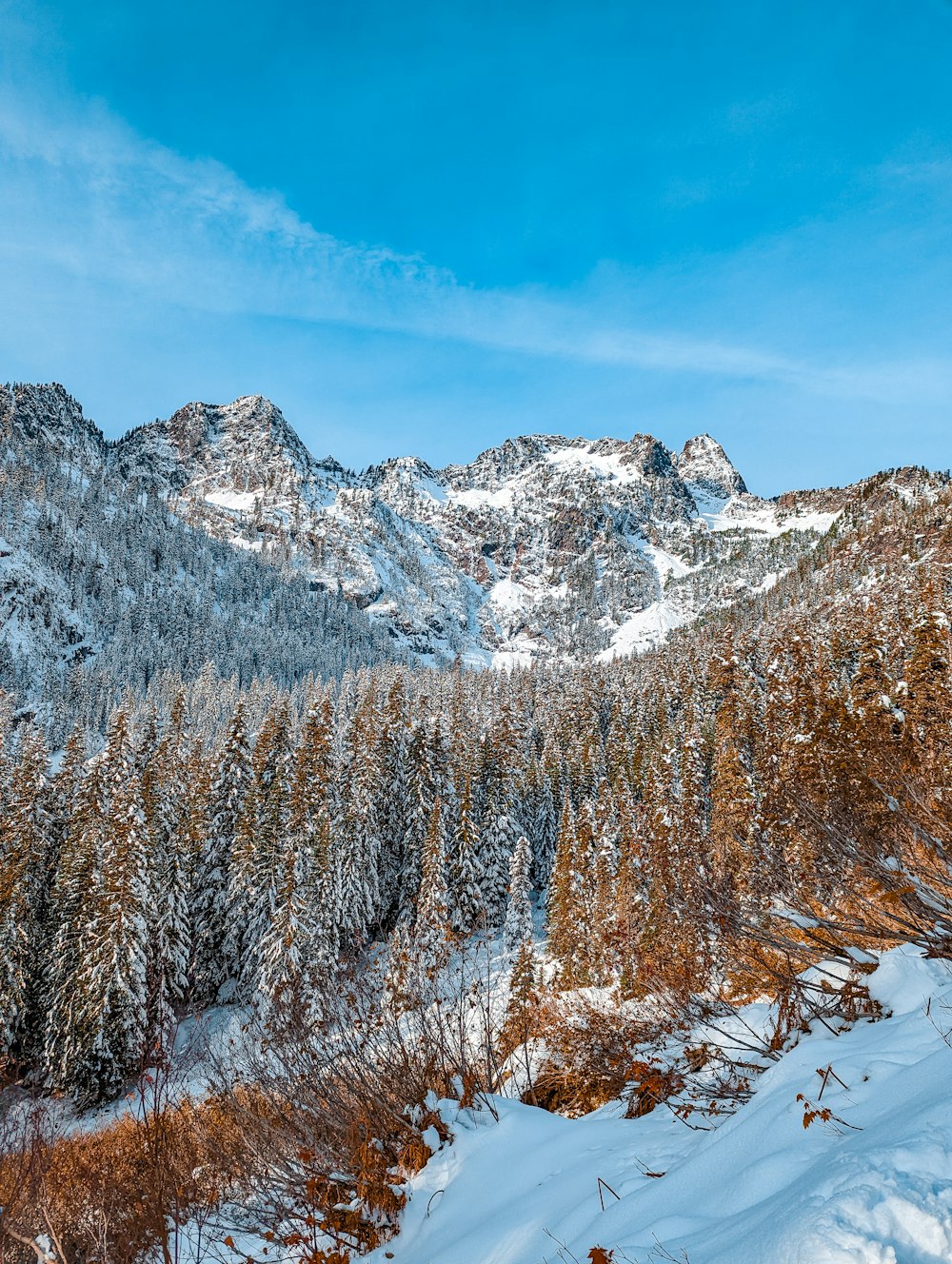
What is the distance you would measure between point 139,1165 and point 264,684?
121 metres

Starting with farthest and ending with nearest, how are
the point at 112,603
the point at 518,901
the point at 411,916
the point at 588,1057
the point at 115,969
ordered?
the point at 112,603 → the point at 518,901 → the point at 411,916 → the point at 115,969 → the point at 588,1057

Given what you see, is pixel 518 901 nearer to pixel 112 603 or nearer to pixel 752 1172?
pixel 752 1172

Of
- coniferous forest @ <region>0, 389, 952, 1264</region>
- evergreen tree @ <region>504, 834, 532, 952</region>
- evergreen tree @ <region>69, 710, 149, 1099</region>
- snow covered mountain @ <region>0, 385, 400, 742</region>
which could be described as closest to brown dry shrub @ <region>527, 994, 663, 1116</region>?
coniferous forest @ <region>0, 389, 952, 1264</region>

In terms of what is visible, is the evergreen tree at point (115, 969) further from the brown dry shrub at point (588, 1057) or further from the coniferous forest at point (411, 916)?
the brown dry shrub at point (588, 1057)

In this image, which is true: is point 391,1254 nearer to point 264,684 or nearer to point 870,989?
point 870,989

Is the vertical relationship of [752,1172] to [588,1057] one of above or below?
above

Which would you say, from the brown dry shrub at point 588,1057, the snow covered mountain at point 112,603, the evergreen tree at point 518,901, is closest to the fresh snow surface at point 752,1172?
the brown dry shrub at point 588,1057

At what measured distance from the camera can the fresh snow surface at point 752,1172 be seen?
198 centimetres

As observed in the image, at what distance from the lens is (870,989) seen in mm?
4316

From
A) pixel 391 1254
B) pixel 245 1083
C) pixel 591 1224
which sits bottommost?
pixel 245 1083

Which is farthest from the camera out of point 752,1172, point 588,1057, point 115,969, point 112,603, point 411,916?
point 112,603

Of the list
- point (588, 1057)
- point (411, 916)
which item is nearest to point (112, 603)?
point (411, 916)

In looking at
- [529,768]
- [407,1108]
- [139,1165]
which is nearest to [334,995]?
[407,1108]

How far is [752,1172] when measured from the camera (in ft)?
9.22
